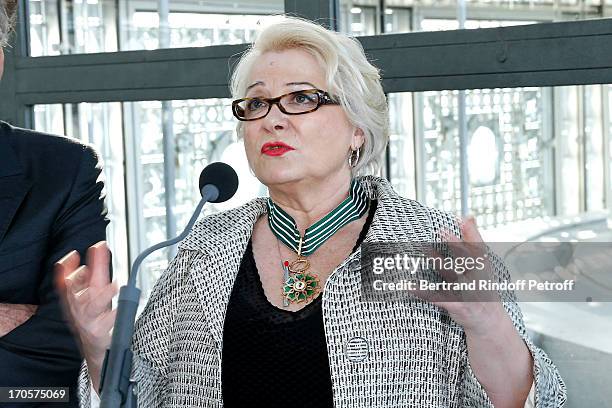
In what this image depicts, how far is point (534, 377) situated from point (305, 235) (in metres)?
0.61

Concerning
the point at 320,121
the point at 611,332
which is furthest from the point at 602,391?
the point at 320,121

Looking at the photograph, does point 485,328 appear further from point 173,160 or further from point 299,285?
point 173,160

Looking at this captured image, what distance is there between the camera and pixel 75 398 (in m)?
2.58

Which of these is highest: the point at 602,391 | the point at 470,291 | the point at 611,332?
the point at 470,291

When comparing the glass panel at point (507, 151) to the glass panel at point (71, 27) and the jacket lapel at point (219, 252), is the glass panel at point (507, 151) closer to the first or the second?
the jacket lapel at point (219, 252)

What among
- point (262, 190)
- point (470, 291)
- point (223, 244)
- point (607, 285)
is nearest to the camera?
point (470, 291)

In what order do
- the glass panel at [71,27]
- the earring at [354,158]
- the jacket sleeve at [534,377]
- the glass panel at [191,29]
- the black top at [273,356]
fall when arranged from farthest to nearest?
the glass panel at [71,27] → the glass panel at [191,29] → the earring at [354,158] → the black top at [273,356] → the jacket sleeve at [534,377]

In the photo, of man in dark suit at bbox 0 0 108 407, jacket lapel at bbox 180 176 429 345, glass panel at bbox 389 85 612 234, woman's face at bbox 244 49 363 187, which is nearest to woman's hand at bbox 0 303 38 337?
man in dark suit at bbox 0 0 108 407

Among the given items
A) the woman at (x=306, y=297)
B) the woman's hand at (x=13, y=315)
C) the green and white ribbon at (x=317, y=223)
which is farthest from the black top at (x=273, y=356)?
the woman's hand at (x=13, y=315)

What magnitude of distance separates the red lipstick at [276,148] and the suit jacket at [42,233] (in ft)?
1.95

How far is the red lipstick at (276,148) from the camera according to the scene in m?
2.25

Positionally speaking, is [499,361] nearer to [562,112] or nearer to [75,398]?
[562,112]

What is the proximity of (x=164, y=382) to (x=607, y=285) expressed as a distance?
1117 millimetres

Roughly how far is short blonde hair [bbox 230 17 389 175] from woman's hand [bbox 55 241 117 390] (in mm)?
608
